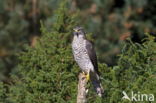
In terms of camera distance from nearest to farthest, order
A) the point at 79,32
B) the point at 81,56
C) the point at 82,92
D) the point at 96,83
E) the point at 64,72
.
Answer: the point at 82,92 < the point at 96,83 < the point at 64,72 < the point at 81,56 < the point at 79,32

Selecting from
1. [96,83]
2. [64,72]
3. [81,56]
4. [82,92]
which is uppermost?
[81,56]

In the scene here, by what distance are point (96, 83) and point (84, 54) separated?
65cm

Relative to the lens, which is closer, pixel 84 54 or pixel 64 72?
pixel 64 72

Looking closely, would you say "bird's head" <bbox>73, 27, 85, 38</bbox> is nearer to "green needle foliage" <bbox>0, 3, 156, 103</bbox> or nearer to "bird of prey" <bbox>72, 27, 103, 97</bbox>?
"bird of prey" <bbox>72, 27, 103, 97</bbox>

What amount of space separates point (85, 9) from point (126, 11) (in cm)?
122

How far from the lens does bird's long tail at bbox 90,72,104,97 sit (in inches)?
335

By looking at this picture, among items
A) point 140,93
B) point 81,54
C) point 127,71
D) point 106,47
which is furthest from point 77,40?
point 106,47

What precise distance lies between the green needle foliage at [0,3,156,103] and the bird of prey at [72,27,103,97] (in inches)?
4.6

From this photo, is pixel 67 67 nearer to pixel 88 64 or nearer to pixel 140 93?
pixel 88 64

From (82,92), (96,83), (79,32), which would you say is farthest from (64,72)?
(82,92)

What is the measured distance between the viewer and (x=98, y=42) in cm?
1978

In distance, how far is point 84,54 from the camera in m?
9.36

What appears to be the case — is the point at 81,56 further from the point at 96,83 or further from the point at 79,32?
the point at 96,83

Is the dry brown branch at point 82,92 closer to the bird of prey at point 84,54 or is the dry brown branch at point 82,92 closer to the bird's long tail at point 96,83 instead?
the bird's long tail at point 96,83
